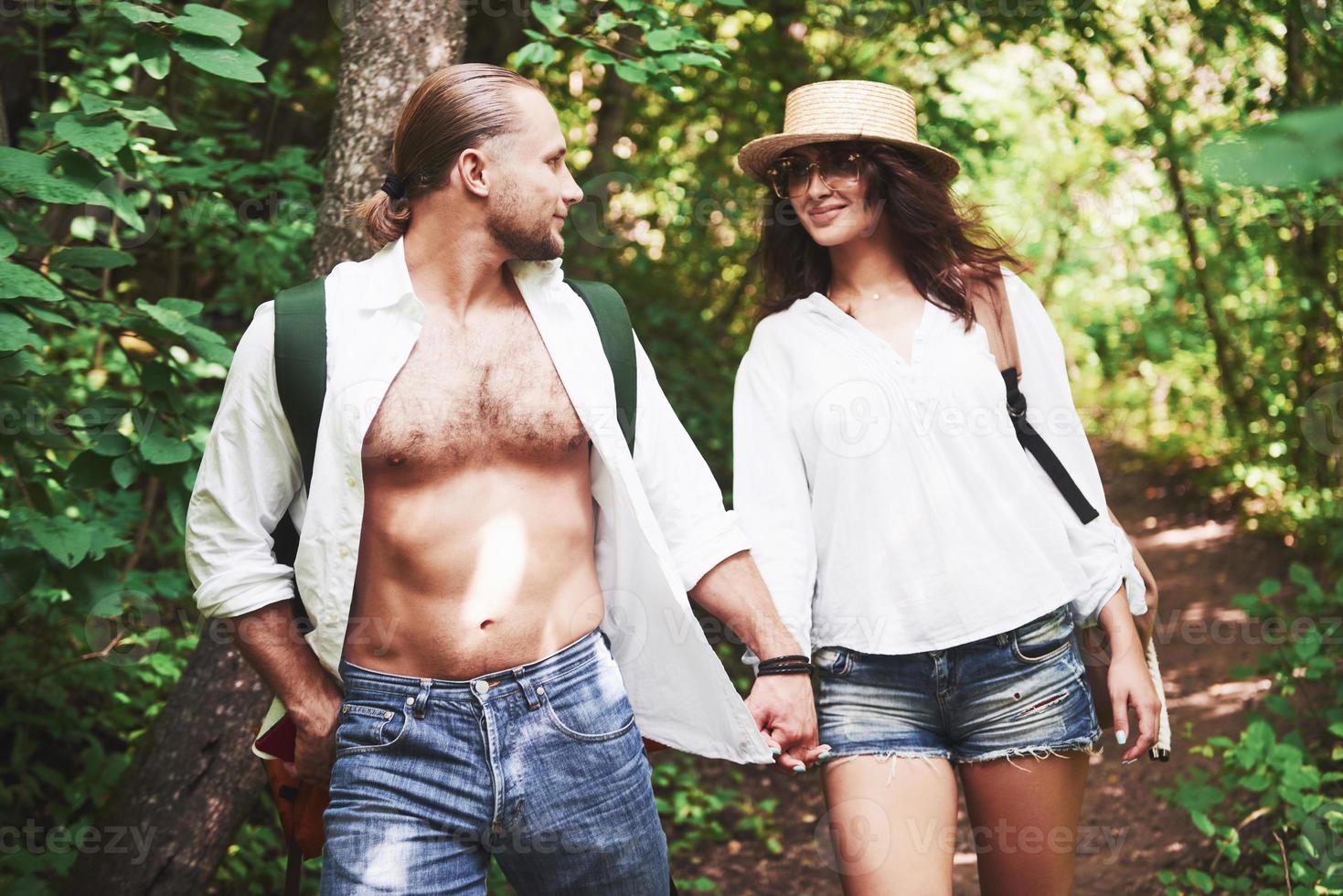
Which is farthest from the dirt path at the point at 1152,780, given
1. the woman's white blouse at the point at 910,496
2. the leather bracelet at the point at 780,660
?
the leather bracelet at the point at 780,660

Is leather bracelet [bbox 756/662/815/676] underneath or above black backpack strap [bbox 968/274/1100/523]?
underneath

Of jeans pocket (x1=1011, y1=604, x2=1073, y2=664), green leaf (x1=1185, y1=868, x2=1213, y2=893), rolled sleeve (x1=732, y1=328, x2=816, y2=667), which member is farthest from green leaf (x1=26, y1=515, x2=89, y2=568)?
green leaf (x1=1185, y1=868, x2=1213, y2=893)

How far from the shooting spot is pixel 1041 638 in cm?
261

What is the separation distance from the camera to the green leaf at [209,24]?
8.52 feet

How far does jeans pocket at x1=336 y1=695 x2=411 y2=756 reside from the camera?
221 cm

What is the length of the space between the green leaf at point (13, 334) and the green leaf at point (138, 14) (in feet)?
2.30

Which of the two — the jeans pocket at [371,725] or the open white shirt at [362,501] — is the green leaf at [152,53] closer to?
the open white shirt at [362,501]

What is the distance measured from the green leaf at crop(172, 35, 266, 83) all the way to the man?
39 centimetres

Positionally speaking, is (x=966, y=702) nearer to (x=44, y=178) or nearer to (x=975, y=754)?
(x=975, y=754)

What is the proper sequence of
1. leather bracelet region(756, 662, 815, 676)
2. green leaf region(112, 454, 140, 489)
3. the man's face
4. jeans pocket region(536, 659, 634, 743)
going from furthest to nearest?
green leaf region(112, 454, 140, 489), leather bracelet region(756, 662, 815, 676), the man's face, jeans pocket region(536, 659, 634, 743)

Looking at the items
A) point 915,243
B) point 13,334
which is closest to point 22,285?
point 13,334

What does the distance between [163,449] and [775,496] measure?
1.49 metres

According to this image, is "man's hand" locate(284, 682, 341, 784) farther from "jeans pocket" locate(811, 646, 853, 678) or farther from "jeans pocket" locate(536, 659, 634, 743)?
"jeans pocket" locate(811, 646, 853, 678)

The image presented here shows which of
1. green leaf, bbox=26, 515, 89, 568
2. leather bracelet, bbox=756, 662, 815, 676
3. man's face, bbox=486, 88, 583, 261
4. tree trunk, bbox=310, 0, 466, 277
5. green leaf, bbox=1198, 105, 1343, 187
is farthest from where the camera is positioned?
tree trunk, bbox=310, 0, 466, 277
